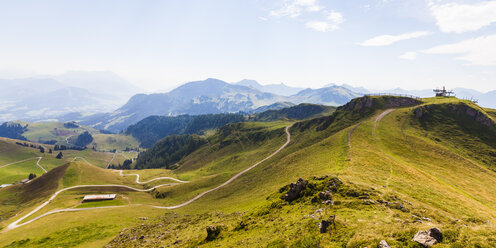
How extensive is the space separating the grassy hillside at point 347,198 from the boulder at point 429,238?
0.57m

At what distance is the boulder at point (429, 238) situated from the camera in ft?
62.3

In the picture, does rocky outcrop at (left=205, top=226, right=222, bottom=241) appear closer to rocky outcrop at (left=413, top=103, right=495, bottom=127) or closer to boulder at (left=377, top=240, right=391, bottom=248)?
boulder at (left=377, top=240, right=391, bottom=248)

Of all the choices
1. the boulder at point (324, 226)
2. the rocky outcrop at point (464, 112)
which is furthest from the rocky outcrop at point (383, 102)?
the boulder at point (324, 226)

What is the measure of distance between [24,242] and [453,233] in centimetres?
9708

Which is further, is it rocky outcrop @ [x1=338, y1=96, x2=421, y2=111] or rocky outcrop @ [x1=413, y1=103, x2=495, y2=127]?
rocky outcrop @ [x1=338, y1=96, x2=421, y2=111]

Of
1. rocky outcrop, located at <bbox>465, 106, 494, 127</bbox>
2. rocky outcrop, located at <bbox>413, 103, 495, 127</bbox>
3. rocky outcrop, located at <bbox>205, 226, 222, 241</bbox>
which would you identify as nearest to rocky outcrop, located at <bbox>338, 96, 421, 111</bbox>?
rocky outcrop, located at <bbox>413, 103, 495, 127</bbox>

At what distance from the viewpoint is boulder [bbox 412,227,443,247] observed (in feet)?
62.3

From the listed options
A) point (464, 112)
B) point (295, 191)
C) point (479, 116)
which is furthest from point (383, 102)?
point (295, 191)

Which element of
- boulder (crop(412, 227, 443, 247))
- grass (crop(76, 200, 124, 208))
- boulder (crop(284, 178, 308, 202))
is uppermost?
boulder (crop(412, 227, 443, 247))

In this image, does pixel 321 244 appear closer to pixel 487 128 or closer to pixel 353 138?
pixel 353 138

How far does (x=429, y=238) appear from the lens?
63.2 feet

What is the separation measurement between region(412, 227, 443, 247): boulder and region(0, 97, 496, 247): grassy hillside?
57 centimetres

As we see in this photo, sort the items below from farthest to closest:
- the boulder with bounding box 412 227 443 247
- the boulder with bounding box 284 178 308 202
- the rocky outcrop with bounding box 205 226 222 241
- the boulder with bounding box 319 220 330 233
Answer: the boulder with bounding box 284 178 308 202, the rocky outcrop with bounding box 205 226 222 241, the boulder with bounding box 319 220 330 233, the boulder with bounding box 412 227 443 247

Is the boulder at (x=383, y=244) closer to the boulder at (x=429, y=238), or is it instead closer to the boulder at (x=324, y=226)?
the boulder at (x=429, y=238)
